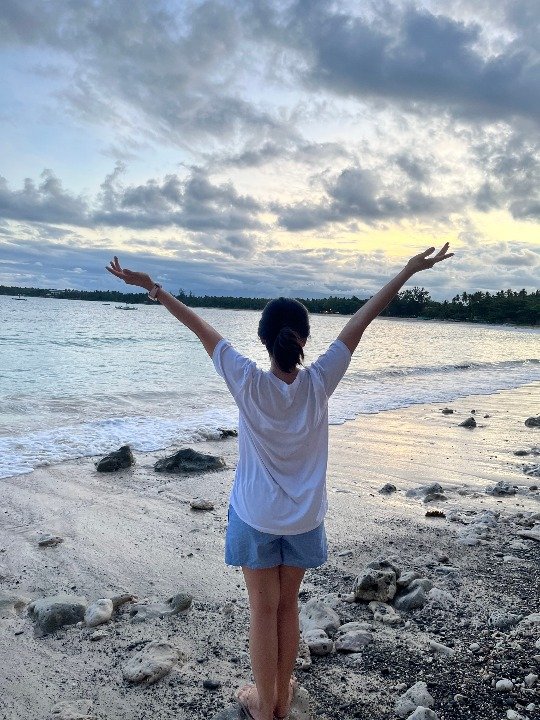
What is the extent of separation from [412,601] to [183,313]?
2783mm

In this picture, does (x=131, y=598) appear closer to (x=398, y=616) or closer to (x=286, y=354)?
(x=398, y=616)

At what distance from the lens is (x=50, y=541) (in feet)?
18.3

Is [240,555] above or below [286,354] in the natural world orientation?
below

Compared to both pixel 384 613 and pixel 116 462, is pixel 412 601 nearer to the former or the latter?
pixel 384 613

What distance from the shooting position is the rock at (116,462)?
8320mm

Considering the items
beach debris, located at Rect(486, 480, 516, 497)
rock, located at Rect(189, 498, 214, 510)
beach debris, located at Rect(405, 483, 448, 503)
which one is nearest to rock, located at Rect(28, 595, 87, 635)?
rock, located at Rect(189, 498, 214, 510)

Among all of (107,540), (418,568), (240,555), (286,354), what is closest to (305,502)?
(240,555)

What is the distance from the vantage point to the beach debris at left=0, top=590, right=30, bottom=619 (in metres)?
4.19

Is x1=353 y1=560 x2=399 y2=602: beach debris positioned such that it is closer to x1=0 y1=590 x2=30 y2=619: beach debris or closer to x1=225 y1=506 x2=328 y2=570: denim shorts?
x1=225 y1=506 x2=328 y2=570: denim shorts

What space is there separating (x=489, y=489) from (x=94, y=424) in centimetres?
780

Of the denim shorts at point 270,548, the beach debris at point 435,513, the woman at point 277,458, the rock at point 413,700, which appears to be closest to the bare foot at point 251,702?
the woman at point 277,458

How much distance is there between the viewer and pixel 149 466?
8.79m

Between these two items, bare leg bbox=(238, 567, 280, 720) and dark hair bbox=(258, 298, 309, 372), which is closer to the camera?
dark hair bbox=(258, 298, 309, 372)

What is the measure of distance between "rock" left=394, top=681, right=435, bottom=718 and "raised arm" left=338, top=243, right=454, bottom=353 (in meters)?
1.91
